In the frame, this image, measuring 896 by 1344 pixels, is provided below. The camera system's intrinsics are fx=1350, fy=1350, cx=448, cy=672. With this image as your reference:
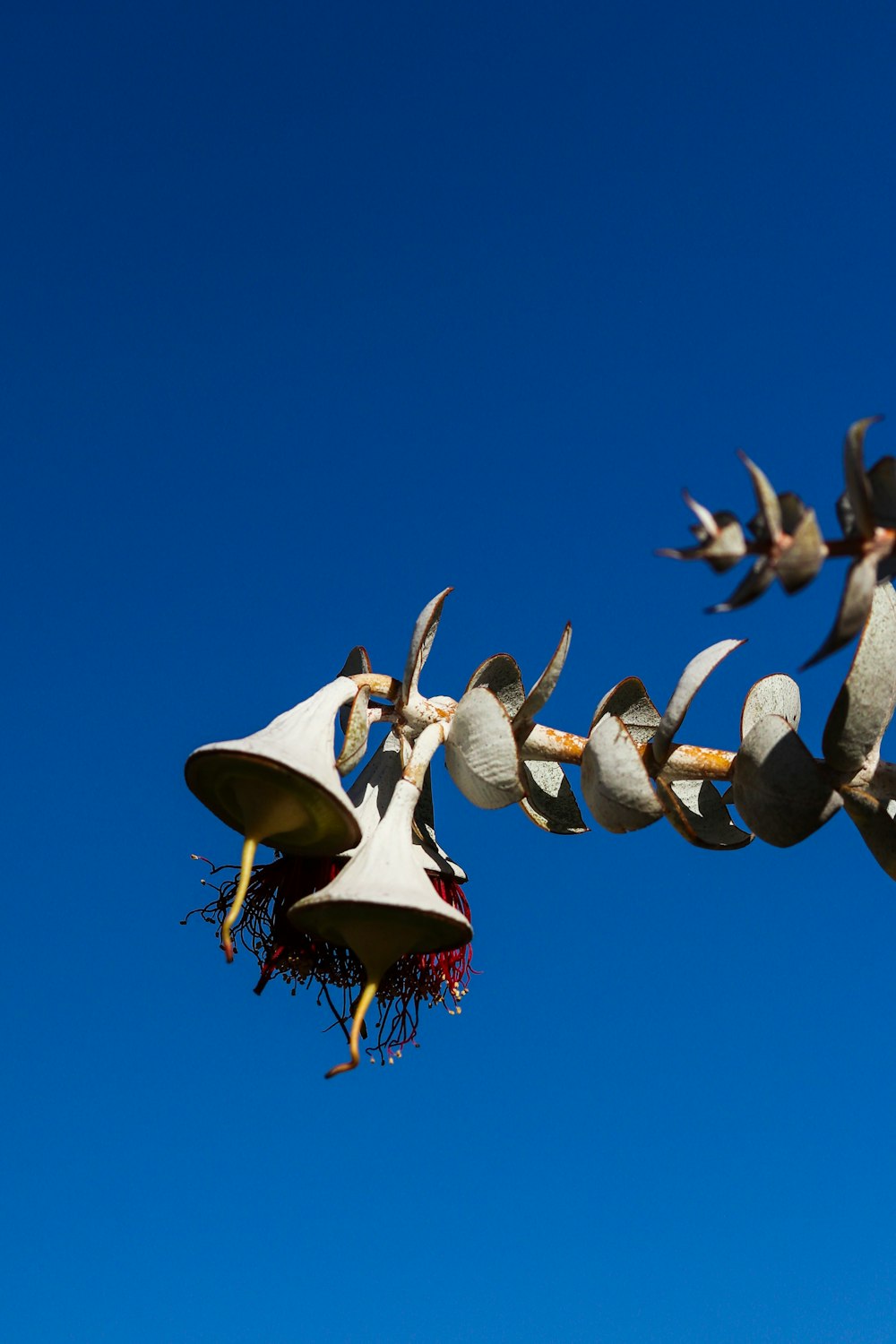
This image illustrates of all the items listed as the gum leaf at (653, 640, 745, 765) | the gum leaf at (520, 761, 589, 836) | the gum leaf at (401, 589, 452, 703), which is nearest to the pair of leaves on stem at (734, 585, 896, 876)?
the gum leaf at (653, 640, 745, 765)

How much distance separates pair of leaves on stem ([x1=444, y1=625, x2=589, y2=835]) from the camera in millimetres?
3209

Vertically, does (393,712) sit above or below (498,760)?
above

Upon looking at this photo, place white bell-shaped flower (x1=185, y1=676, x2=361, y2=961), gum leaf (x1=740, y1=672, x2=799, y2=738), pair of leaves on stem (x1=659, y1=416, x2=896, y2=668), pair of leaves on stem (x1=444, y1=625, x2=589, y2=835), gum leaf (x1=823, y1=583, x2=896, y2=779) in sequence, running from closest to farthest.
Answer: pair of leaves on stem (x1=659, y1=416, x2=896, y2=668) → gum leaf (x1=823, y1=583, x2=896, y2=779) → white bell-shaped flower (x1=185, y1=676, x2=361, y2=961) → pair of leaves on stem (x1=444, y1=625, x2=589, y2=835) → gum leaf (x1=740, y1=672, x2=799, y2=738)

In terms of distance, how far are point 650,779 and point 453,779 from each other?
0.50 m

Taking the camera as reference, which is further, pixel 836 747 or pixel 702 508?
pixel 836 747

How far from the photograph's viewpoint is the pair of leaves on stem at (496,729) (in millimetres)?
3209

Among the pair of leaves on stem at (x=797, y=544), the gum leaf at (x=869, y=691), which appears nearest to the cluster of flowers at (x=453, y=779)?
the gum leaf at (x=869, y=691)

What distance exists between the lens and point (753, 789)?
117 inches

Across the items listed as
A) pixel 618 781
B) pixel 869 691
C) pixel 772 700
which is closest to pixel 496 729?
pixel 618 781

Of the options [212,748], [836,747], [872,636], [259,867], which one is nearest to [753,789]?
[836,747]

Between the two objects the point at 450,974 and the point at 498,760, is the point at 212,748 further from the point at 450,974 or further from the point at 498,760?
the point at 450,974

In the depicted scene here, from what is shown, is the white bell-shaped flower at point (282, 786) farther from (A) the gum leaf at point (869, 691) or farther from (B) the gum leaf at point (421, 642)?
(A) the gum leaf at point (869, 691)

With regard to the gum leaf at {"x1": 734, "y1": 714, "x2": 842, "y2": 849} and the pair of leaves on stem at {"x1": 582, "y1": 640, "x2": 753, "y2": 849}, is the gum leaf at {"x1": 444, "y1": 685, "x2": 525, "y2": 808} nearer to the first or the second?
the pair of leaves on stem at {"x1": 582, "y1": 640, "x2": 753, "y2": 849}

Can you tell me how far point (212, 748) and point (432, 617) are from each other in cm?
70
